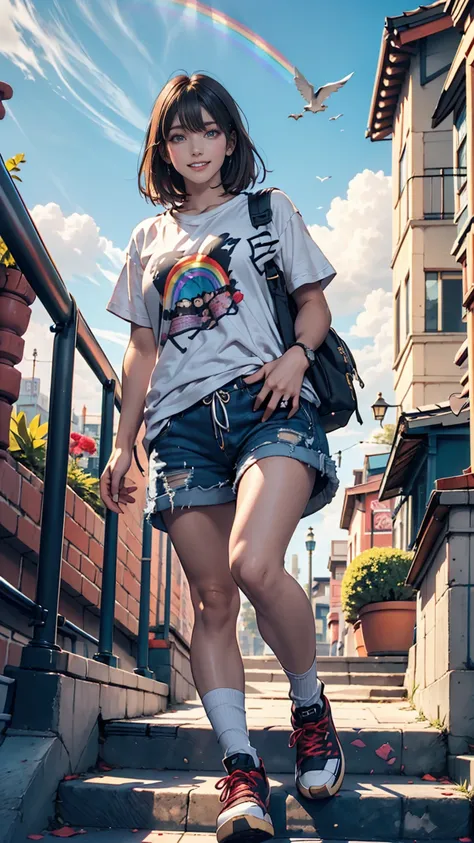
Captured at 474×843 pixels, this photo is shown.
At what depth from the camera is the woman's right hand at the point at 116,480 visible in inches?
105

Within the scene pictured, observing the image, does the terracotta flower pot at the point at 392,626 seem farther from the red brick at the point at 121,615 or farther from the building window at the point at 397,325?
the building window at the point at 397,325

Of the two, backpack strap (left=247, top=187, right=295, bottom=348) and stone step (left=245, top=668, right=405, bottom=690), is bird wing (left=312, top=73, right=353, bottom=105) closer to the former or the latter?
stone step (left=245, top=668, right=405, bottom=690)

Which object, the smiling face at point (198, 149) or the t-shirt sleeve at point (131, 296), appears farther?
the t-shirt sleeve at point (131, 296)

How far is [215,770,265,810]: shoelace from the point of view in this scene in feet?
7.24

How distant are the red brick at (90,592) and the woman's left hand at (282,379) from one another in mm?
2064

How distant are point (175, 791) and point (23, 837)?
480 mm

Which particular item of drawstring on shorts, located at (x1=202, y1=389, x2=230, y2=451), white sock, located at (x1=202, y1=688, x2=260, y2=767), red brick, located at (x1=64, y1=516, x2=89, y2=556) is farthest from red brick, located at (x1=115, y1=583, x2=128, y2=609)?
drawstring on shorts, located at (x1=202, y1=389, x2=230, y2=451)

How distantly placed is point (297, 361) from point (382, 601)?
9345mm

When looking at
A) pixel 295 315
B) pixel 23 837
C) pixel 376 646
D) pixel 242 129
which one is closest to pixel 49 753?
pixel 23 837

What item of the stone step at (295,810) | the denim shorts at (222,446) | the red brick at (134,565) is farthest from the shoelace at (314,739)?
the red brick at (134,565)

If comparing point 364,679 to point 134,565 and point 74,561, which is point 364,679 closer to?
point 134,565

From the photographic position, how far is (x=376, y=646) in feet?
36.8

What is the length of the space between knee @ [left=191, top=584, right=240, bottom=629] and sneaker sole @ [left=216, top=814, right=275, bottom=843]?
0.49 m

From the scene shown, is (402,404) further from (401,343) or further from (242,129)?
(242,129)
